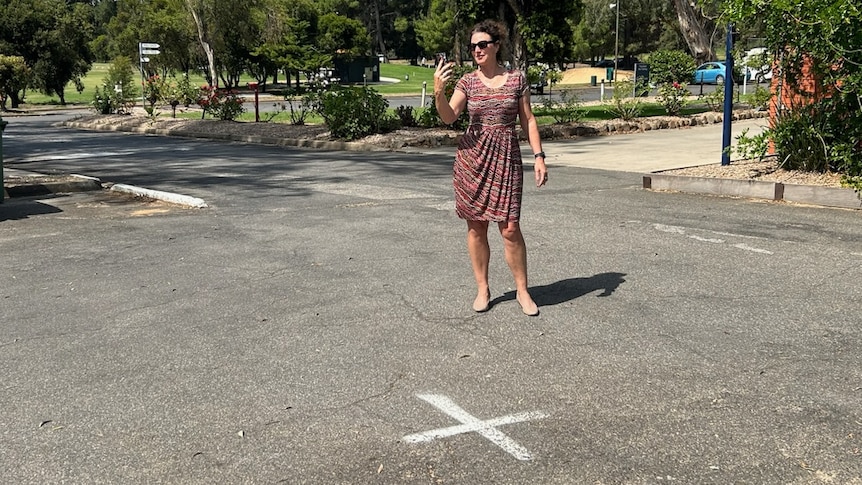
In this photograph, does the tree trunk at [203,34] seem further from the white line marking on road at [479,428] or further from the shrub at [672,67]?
the white line marking on road at [479,428]

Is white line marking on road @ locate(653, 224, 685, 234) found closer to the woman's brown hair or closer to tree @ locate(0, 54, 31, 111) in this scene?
the woman's brown hair

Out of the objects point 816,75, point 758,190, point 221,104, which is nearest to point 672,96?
point 221,104

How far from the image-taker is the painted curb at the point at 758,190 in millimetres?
9992

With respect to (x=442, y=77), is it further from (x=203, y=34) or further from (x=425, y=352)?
(x=203, y=34)

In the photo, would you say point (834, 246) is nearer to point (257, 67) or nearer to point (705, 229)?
point (705, 229)

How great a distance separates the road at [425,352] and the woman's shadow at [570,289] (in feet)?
0.11

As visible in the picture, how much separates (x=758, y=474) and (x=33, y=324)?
174 inches

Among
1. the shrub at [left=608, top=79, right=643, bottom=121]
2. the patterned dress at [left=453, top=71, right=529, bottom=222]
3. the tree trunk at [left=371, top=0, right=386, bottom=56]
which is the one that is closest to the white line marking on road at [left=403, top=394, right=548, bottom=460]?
the patterned dress at [left=453, top=71, right=529, bottom=222]

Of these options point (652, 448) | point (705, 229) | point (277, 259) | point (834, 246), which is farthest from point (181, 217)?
point (652, 448)

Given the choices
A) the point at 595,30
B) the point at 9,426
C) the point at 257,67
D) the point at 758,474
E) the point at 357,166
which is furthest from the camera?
the point at 595,30

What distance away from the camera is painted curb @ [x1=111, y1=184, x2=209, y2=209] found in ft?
35.1

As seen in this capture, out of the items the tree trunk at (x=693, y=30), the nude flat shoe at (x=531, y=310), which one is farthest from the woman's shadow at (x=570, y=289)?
the tree trunk at (x=693, y=30)

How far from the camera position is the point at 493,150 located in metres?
5.51

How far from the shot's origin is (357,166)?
15391 mm
